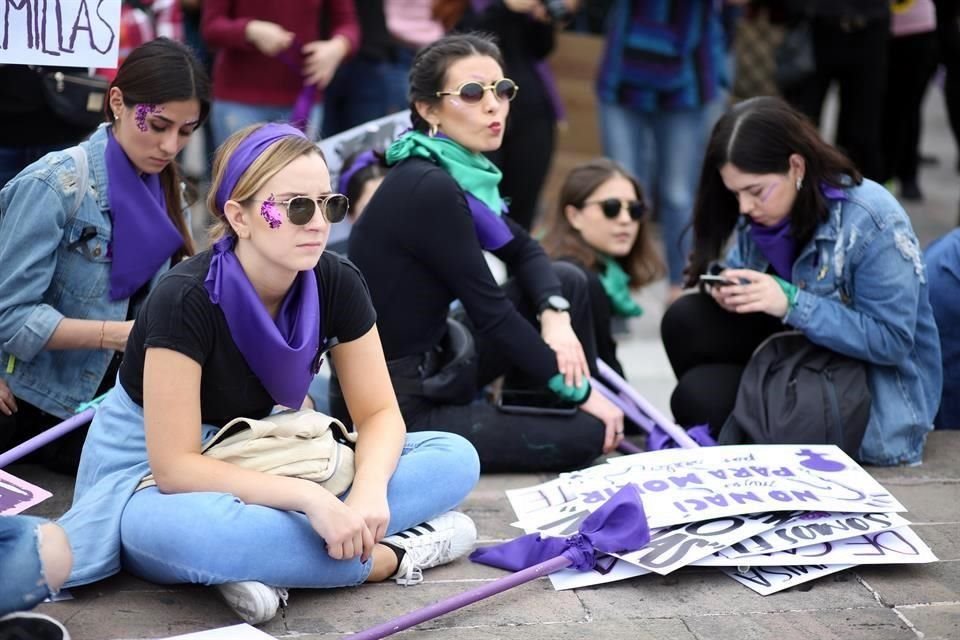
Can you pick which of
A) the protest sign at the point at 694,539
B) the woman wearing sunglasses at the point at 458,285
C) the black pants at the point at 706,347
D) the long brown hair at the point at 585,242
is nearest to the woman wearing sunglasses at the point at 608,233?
the long brown hair at the point at 585,242

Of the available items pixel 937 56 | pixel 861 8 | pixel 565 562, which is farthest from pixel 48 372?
pixel 937 56

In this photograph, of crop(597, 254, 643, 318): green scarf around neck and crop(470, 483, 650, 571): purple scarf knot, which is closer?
crop(470, 483, 650, 571): purple scarf knot

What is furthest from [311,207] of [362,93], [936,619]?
[362,93]

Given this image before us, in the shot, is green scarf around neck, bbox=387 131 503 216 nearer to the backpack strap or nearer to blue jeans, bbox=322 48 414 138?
the backpack strap

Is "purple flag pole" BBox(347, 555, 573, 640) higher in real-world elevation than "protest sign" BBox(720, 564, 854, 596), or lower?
higher

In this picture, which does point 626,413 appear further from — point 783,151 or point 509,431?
point 783,151

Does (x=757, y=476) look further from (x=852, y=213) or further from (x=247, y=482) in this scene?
(x=247, y=482)

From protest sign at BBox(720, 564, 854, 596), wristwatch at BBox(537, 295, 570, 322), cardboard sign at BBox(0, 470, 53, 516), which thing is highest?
wristwatch at BBox(537, 295, 570, 322)

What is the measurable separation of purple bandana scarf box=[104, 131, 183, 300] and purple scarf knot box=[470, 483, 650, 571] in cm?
119

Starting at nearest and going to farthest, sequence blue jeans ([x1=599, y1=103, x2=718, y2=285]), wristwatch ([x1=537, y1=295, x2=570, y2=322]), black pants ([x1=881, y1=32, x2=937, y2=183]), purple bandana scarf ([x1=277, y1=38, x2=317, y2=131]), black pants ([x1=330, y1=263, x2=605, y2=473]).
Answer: black pants ([x1=330, y1=263, x2=605, y2=473]), wristwatch ([x1=537, y1=295, x2=570, y2=322]), purple bandana scarf ([x1=277, y1=38, x2=317, y2=131]), blue jeans ([x1=599, y1=103, x2=718, y2=285]), black pants ([x1=881, y1=32, x2=937, y2=183])

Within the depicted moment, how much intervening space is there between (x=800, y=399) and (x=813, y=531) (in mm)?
693

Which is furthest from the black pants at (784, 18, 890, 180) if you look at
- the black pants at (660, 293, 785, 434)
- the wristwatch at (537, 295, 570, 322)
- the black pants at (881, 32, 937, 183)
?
the wristwatch at (537, 295, 570, 322)

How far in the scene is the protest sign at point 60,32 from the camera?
329 centimetres

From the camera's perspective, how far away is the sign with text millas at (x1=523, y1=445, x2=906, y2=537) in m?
3.10
